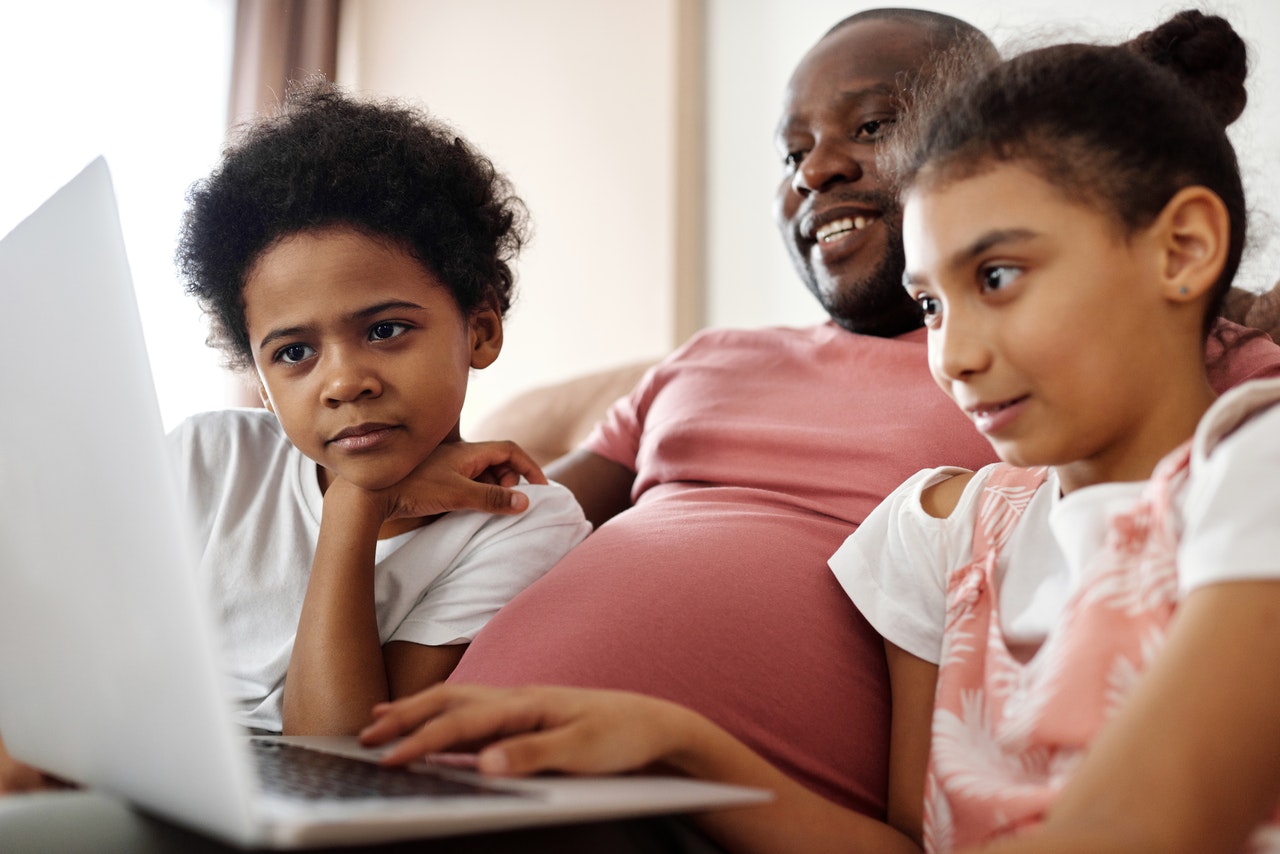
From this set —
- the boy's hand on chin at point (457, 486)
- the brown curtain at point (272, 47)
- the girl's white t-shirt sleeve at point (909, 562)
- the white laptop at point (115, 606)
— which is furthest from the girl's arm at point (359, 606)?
the brown curtain at point (272, 47)

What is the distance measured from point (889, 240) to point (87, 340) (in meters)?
0.96

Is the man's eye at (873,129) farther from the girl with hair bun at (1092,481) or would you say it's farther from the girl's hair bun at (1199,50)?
the girl with hair bun at (1092,481)

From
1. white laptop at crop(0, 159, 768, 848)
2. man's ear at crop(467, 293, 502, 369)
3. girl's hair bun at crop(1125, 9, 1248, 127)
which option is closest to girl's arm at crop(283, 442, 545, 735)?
man's ear at crop(467, 293, 502, 369)

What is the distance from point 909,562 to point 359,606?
49 centimetres

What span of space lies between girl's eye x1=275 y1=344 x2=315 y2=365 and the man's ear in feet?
0.58

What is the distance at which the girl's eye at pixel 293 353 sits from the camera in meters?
1.07

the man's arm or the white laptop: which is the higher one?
the white laptop

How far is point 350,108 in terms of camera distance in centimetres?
121

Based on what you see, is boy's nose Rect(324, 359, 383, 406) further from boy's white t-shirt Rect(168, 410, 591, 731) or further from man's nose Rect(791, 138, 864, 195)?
man's nose Rect(791, 138, 864, 195)

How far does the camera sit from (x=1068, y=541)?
72 cm

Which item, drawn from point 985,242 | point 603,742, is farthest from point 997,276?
point 603,742

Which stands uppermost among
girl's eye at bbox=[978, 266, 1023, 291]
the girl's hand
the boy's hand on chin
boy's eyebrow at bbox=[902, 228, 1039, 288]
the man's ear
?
boy's eyebrow at bbox=[902, 228, 1039, 288]

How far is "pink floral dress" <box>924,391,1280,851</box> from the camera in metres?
0.64

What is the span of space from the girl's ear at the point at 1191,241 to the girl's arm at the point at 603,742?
1.37ft
